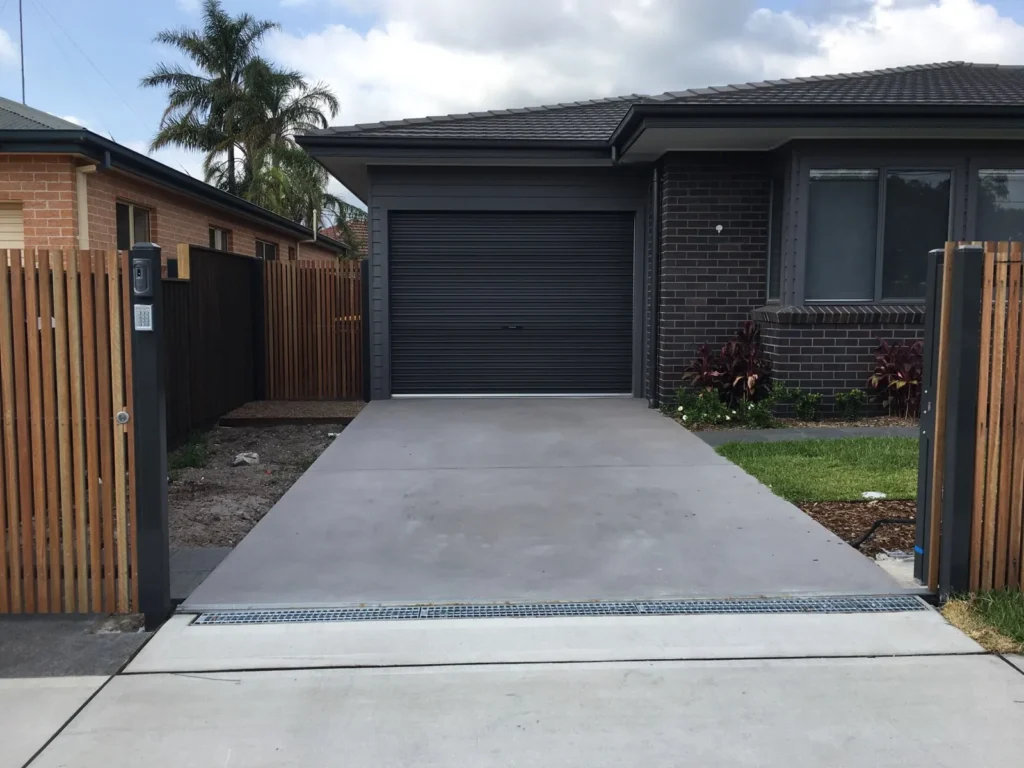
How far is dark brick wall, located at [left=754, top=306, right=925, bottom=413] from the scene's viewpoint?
1000cm

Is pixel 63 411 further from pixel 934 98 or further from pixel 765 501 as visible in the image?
pixel 934 98

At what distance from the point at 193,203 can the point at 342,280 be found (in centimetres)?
279

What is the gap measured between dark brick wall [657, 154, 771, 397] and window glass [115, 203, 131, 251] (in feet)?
21.2

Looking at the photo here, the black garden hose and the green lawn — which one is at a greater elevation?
the green lawn

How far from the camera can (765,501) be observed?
21.6 ft

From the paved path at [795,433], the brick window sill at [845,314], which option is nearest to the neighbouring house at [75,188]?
the paved path at [795,433]

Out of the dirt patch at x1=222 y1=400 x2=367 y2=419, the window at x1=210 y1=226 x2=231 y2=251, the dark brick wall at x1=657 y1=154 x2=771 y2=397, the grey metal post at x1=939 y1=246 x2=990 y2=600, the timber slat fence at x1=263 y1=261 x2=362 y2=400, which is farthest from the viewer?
the window at x1=210 y1=226 x2=231 y2=251

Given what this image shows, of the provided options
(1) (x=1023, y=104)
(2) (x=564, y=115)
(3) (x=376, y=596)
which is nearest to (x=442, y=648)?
(3) (x=376, y=596)

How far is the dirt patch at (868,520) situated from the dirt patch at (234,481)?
13.0ft

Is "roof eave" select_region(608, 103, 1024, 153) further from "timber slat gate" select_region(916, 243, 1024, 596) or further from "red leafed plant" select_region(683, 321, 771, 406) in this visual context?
"timber slat gate" select_region(916, 243, 1024, 596)

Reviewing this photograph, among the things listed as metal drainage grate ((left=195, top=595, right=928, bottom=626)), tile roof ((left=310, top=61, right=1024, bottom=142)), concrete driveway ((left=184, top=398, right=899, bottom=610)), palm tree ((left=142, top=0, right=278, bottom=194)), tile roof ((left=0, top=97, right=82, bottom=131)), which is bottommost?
metal drainage grate ((left=195, top=595, right=928, bottom=626))

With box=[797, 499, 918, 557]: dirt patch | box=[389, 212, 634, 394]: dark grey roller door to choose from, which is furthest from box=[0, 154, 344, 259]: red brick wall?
box=[797, 499, 918, 557]: dirt patch

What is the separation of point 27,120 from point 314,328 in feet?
14.8

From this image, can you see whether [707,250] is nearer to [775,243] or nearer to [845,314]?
[775,243]
